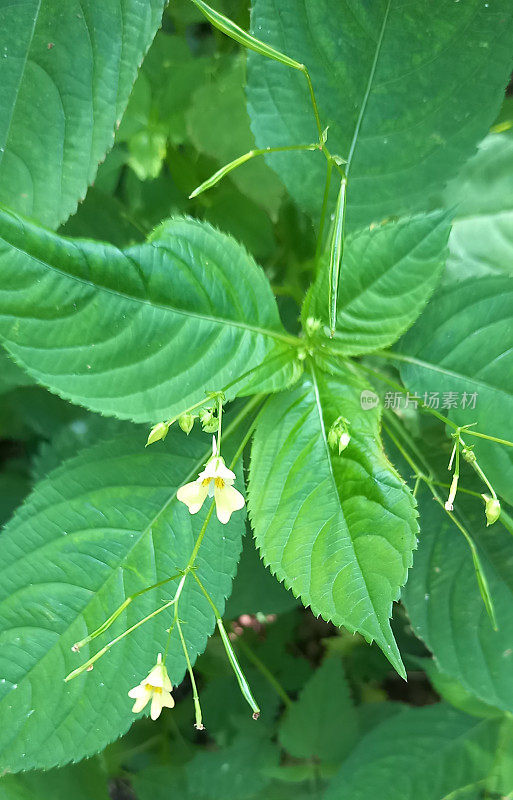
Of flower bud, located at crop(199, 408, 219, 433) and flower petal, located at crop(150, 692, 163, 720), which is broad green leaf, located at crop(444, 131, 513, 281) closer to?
flower bud, located at crop(199, 408, 219, 433)

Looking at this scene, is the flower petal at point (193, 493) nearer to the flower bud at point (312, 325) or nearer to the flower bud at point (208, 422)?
the flower bud at point (208, 422)

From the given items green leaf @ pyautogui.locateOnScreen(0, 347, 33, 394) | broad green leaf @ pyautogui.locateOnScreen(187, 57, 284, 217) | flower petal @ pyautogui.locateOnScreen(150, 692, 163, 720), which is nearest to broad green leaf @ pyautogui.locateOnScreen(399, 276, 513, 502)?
broad green leaf @ pyautogui.locateOnScreen(187, 57, 284, 217)

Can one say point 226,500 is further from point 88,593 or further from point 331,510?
point 88,593

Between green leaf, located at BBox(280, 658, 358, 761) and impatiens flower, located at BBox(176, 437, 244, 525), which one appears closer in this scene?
impatiens flower, located at BBox(176, 437, 244, 525)

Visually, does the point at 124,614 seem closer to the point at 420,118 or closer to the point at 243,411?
the point at 243,411

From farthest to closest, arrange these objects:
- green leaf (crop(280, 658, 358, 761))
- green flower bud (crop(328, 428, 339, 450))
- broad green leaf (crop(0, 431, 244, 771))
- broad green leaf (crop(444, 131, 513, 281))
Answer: green leaf (crop(280, 658, 358, 761)) < broad green leaf (crop(444, 131, 513, 281)) < broad green leaf (crop(0, 431, 244, 771)) < green flower bud (crop(328, 428, 339, 450))

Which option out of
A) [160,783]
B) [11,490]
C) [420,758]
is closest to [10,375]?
[11,490]

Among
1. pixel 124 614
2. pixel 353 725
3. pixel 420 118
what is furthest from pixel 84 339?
pixel 353 725
